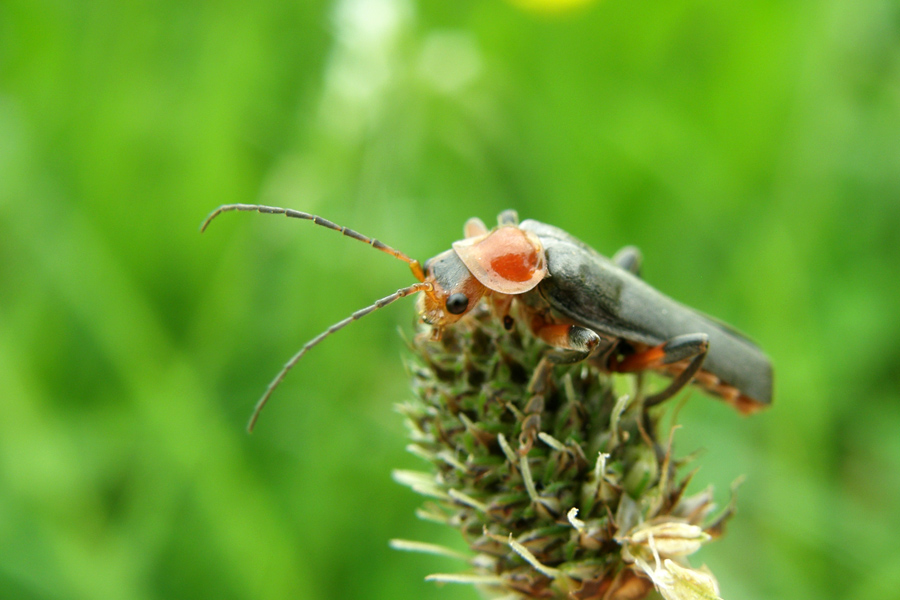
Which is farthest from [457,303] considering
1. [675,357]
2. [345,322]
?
[675,357]

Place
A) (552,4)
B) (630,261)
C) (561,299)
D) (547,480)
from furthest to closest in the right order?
(552,4), (630,261), (561,299), (547,480)

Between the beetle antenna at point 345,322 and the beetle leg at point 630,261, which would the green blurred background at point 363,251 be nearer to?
the beetle leg at point 630,261

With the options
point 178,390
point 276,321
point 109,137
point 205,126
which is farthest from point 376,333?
point 109,137

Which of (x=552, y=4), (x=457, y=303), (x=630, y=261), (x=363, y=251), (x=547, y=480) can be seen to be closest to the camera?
(x=547, y=480)

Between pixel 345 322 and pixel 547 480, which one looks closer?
pixel 547 480

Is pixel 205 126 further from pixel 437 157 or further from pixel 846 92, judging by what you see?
pixel 846 92

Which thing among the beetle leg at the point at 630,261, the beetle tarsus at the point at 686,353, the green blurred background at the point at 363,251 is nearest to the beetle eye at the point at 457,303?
the beetle tarsus at the point at 686,353

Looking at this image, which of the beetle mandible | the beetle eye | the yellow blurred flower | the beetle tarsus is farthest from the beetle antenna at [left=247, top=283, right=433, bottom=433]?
the yellow blurred flower

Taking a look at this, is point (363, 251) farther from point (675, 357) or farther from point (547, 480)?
point (547, 480)
